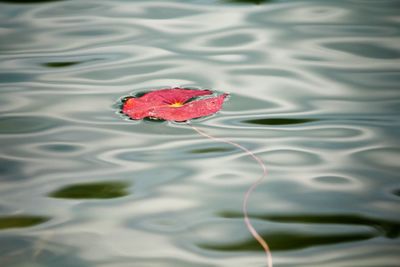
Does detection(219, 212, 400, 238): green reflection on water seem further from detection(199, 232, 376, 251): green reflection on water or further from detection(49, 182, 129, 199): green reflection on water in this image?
detection(49, 182, 129, 199): green reflection on water

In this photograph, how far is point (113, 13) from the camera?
2625 mm

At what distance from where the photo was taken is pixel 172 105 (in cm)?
185

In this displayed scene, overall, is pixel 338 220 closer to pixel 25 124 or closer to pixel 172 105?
pixel 172 105

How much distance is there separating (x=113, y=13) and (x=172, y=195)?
1.34m

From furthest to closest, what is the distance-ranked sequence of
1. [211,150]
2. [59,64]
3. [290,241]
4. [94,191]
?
[59,64]
[211,150]
[94,191]
[290,241]

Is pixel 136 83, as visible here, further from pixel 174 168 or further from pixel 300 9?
pixel 300 9

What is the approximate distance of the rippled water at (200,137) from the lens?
4.36ft

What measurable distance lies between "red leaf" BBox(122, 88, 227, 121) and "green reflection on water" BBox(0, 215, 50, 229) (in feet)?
1.67

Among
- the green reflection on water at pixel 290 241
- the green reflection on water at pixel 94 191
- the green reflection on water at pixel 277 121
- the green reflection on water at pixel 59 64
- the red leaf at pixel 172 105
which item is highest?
the green reflection on water at pixel 59 64

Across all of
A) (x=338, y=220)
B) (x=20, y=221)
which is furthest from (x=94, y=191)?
(x=338, y=220)

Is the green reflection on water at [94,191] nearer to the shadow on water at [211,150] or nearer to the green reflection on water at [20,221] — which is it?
the green reflection on water at [20,221]

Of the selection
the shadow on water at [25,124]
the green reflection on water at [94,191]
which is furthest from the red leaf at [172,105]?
the green reflection on water at [94,191]

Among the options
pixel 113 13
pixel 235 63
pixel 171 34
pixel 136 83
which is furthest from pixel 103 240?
pixel 113 13

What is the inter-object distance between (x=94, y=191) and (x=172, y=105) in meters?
0.44
